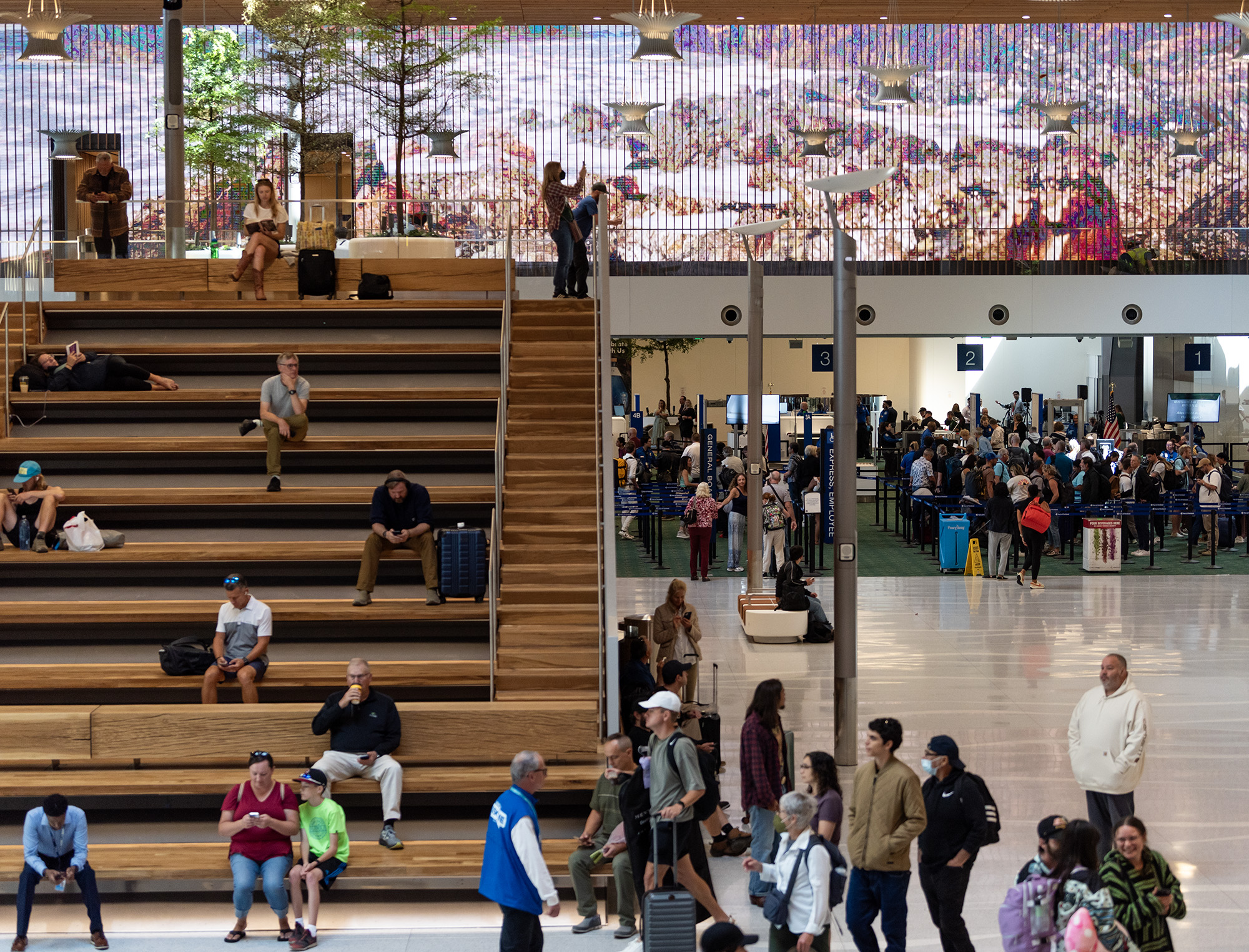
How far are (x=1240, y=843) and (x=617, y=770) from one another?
424 centimetres

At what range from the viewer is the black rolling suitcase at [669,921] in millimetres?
6484

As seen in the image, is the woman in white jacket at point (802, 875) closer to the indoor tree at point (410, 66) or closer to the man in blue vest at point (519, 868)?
the man in blue vest at point (519, 868)

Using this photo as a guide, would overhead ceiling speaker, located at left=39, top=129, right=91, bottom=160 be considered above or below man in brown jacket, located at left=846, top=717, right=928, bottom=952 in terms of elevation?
above

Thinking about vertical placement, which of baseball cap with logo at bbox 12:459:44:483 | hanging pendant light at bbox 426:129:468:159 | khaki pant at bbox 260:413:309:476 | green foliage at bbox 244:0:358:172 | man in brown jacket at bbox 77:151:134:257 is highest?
green foliage at bbox 244:0:358:172

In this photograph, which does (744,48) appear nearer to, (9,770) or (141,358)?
(141,358)

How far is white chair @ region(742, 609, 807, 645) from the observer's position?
15.6m

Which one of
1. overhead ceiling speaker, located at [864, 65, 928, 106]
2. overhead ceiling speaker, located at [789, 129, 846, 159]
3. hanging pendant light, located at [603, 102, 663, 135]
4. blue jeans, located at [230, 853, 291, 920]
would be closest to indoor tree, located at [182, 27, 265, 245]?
hanging pendant light, located at [603, 102, 663, 135]

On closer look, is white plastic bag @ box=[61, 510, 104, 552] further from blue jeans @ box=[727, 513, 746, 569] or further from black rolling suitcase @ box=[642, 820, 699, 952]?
blue jeans @ box=[727, 513, 746, 569]

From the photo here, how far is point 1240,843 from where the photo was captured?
8.90m

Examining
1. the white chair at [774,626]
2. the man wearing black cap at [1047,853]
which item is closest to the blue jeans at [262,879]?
the man wearing black cap at [1047,853]

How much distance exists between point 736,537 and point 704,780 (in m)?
14.2

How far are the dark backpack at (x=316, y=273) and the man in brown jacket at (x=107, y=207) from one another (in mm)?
2547

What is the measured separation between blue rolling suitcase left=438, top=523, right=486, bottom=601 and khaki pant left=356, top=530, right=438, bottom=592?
0.17m

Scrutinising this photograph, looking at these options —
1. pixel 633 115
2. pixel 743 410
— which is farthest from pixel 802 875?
pixel 743 410
